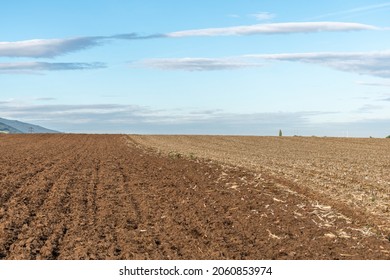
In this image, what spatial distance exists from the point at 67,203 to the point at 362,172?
14.1 metres

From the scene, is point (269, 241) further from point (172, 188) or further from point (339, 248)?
point (172, 188)

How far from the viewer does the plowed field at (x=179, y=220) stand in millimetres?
10945

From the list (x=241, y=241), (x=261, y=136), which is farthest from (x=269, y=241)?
(x=261, y=136)

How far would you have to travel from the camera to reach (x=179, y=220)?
13.8 metres

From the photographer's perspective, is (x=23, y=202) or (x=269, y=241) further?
(x=23, y=202)

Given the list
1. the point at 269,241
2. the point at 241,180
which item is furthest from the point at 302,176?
the point at 269,241

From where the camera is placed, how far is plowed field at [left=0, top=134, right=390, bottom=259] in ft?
35.9

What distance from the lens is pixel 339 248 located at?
36.7ft

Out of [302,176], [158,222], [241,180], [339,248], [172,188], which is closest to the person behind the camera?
[339,248]

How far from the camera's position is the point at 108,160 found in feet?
103

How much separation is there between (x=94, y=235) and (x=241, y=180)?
9415 mm
